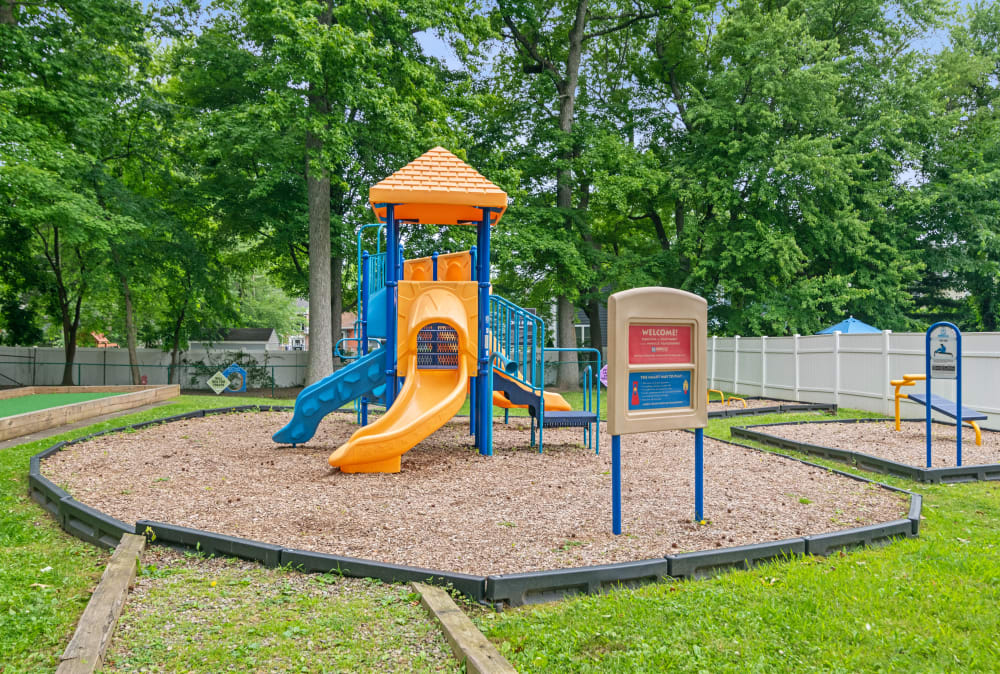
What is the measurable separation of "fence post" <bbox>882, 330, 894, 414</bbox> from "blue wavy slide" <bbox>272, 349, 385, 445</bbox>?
1127 cm

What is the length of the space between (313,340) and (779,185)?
16630 millimetres

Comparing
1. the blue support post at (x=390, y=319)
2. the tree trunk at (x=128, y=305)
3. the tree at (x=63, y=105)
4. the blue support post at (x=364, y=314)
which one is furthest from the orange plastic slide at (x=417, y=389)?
the tree trunk at (x=128, y=305)

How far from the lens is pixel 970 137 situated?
23641 mm

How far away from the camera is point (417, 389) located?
805cm

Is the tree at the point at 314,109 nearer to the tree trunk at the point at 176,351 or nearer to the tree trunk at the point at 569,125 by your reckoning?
the tree trunk at the point at 176,351

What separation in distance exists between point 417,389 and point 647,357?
375cm

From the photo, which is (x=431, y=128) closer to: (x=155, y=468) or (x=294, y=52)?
(x=294, y=52)

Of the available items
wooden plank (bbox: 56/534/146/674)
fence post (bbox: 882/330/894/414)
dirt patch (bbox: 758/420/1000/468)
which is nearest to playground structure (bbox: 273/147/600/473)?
wooden plank (bbox: 56/534/146/674)

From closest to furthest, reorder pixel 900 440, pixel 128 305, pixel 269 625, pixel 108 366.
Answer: pixel 269 625 → pixel 900 440 → pixel 128 305 → pixel 108 366

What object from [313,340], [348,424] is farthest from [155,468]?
[313,340]

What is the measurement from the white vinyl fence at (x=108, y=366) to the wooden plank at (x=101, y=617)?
69.3 ft

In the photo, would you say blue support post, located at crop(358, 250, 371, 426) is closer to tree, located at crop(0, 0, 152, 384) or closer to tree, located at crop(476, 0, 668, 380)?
tree, located at crop(0, 0, 152, 384)

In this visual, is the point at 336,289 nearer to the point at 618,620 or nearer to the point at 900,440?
the point at 900,440

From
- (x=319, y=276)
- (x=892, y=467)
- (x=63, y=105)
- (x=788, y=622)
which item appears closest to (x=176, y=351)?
(x=319, y=276)
